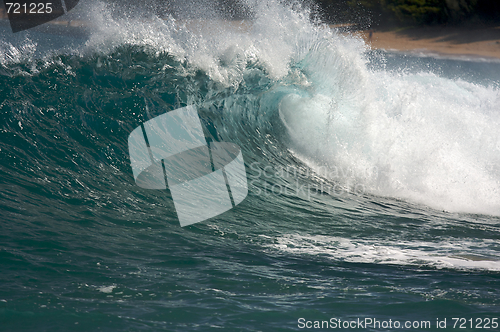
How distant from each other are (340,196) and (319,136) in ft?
4.66

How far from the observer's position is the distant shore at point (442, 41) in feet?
60.9

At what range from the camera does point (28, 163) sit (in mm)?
4660

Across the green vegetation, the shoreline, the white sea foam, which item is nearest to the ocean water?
the white sea foam

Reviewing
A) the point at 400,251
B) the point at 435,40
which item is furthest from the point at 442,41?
the point at 400,251

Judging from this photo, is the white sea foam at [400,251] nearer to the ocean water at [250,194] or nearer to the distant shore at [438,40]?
the ocean water at [250,194]

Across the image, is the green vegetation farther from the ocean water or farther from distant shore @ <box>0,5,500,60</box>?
the ocean water

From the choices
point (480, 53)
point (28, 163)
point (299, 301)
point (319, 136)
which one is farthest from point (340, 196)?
point (480, 53)

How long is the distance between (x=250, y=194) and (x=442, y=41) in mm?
18017

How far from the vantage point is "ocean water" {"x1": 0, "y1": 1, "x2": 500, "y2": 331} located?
2717 millimetres

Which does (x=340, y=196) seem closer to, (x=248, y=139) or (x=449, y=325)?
(x=248, y=139)

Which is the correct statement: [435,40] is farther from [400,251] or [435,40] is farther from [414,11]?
[400,251]

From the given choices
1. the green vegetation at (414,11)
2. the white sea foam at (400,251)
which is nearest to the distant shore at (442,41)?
the green vegetation at (414,11)

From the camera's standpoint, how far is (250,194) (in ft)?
17.3

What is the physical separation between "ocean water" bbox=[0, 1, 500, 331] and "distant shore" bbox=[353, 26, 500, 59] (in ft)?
39.1
